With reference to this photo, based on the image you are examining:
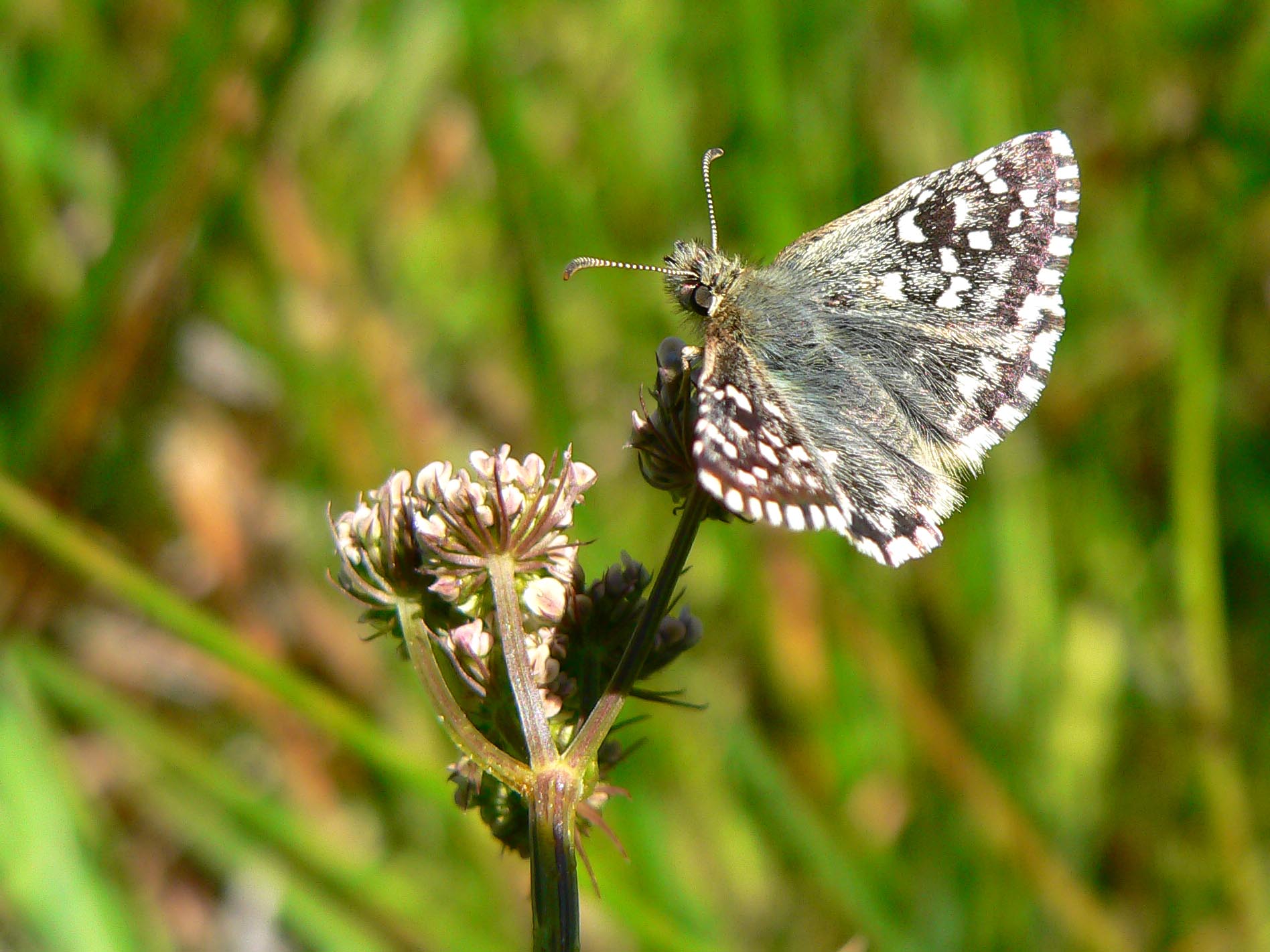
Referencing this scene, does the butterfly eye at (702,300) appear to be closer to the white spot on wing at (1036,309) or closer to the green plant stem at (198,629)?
the white spot on wing at (1036,309)

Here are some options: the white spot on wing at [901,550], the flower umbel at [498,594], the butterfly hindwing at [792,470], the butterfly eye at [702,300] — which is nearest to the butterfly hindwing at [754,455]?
the butterfly hindwing at [792,470]

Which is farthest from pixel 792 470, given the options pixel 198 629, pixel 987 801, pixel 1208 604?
pixel 1208 604

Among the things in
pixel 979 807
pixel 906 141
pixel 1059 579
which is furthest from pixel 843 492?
pixel 906 141

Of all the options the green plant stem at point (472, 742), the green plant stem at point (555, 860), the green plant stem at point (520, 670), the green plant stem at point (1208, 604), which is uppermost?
the green plant stem at point (1208, 604)

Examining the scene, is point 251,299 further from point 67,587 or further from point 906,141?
point 906,141

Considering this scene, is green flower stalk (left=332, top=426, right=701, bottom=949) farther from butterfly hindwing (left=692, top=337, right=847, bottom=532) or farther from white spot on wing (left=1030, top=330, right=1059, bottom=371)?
white spot on wing (left=1030, top=330, right=1059, bottom=371)

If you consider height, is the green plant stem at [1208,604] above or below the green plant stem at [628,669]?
above

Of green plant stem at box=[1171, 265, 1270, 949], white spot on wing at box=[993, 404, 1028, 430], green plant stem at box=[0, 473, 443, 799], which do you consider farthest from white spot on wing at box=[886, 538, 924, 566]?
green plant stem at box=[1171, 265, 1270, 949]

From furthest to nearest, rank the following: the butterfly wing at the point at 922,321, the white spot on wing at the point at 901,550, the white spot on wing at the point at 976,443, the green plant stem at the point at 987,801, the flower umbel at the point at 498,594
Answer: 1. the green plant stem at the point at 987,801
2. the white spot on wing at the point at 976,443
3. the butterfly wing at the point at 922,321
4. the flower umbel at the point at 498,594
5. the white spot on wing at the point at 901,550
